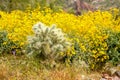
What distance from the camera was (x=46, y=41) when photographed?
305 inches

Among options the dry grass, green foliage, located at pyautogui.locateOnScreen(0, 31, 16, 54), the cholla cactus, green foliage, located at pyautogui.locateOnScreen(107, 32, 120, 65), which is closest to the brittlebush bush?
green foliage, located at pyautogui.locateOnScreen(107, 32, 120, 65)

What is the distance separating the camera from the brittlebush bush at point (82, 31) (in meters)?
8.92

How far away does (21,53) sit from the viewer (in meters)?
9.13

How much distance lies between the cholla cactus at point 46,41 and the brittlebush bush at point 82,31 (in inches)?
20.8

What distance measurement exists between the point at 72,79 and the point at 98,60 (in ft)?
9.87

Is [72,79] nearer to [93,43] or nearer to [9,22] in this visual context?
[93,43]

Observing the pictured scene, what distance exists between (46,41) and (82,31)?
2.01 meters

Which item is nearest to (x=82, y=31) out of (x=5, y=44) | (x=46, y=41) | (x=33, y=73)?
(x=46, y=41)

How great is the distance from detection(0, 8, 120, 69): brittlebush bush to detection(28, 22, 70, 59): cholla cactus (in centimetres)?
53

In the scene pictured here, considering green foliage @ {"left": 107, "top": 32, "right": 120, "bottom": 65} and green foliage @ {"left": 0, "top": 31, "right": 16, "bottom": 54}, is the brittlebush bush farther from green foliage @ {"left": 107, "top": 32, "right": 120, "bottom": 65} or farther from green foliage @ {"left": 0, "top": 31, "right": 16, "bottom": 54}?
green foliage @ {"left": 0, "top": 31, "right": 16, "bottom": 54}

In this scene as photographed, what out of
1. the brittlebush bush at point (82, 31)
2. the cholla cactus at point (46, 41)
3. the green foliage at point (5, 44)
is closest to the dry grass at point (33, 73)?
the cholla cactus at point (46, 41)

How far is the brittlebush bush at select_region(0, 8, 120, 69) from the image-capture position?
892 cm

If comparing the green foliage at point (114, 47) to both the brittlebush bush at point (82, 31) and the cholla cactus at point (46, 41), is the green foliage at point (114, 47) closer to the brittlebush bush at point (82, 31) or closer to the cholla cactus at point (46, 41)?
the brittlebush bush at point (82, 31)

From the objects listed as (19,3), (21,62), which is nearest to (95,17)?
(21,62)
